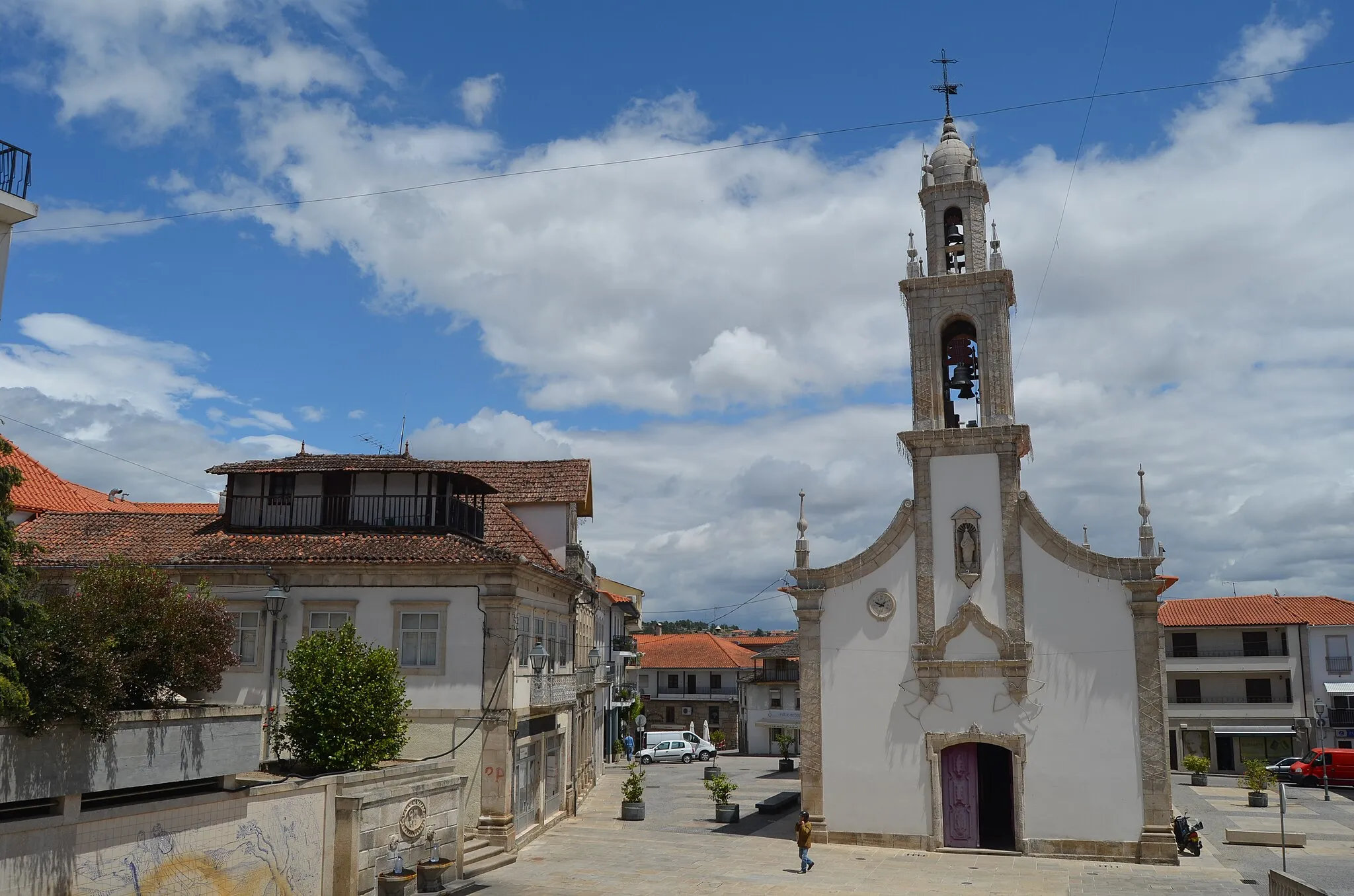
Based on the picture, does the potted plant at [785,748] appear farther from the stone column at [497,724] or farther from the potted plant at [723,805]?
the stone column at [497,724]

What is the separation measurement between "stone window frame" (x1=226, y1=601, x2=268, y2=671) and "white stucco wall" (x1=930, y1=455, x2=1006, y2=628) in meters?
17.6

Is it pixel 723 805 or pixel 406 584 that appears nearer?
pixel 406 584

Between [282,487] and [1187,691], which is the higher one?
[282,487]

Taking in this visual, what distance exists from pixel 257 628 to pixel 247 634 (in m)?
0.30

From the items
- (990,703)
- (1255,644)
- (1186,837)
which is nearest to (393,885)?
(990,703)

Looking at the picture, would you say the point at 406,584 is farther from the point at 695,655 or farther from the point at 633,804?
the point at 695,655

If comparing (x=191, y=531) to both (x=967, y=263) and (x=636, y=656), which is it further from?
(x=636, y=656)

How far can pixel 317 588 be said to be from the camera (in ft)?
82.5

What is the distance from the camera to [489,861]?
2338cm

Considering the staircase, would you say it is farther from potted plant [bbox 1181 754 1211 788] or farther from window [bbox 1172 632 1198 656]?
window [bbox 1172 632 1198 656]

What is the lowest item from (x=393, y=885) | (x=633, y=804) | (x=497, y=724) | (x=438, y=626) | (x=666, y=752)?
(x=666, y=752)

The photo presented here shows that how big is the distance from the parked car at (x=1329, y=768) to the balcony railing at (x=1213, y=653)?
937cm

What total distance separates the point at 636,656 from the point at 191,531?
40.3 metres

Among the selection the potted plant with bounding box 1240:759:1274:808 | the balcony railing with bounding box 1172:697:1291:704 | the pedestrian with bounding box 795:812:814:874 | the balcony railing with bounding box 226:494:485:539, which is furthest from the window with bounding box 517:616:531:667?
the balcony railing with bounding box 1172:697:1291:704
